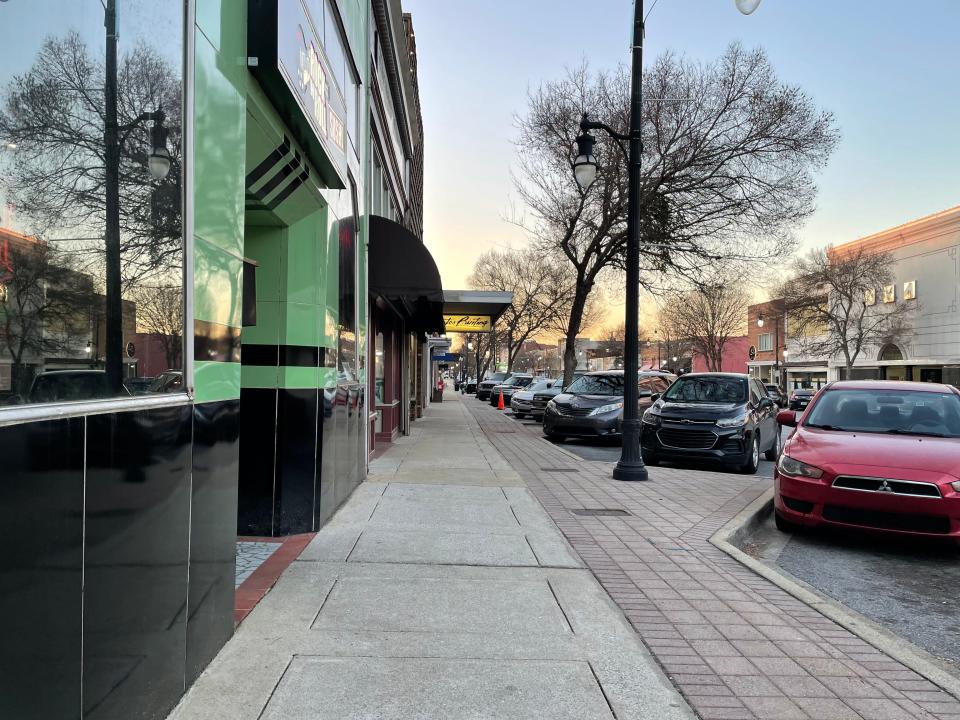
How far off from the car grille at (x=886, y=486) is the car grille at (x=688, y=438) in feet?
17.3

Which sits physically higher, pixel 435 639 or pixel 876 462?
pixel 876 462

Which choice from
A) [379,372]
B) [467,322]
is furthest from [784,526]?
[467,322]

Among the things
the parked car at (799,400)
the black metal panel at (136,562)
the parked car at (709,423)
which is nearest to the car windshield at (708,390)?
the parked car at (709,423)

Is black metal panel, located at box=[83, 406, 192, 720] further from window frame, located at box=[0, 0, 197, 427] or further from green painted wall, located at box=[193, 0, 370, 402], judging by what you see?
green painted wall, located at box=[193, 0, 370, 402]

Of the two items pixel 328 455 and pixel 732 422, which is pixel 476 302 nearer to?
pixel 732 422

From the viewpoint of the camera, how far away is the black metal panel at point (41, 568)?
73.5 inches

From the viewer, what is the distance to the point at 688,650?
3.94 metres

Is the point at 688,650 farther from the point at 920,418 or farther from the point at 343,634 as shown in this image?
the point at 920,418

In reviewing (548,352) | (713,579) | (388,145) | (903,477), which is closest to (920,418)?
(903,477)

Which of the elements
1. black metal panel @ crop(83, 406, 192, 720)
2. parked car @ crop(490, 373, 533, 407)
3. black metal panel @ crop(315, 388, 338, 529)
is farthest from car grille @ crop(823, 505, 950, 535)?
parked car @ crop(490, 373, 533, 407)

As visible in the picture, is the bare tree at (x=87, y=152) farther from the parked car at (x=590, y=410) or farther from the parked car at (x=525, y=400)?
the parked car at (x=525, y=400)

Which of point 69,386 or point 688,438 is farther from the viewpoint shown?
point 688,438

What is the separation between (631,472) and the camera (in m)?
10.2

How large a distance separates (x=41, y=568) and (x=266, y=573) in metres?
3.23
